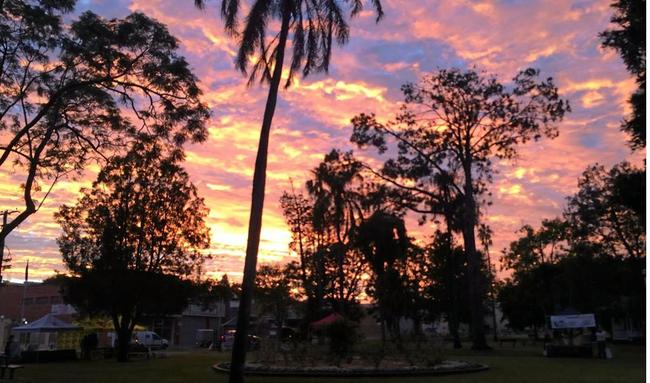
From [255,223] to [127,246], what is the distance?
54.8 ft

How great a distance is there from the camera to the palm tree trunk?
17078 mm

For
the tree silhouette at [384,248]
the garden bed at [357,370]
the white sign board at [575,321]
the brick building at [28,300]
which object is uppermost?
the tree silhouette at [384,248]

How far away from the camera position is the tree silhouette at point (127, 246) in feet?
104

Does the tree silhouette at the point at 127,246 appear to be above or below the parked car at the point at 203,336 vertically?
above

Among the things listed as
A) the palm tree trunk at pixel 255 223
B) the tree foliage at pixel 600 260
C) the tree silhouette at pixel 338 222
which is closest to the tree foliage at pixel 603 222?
the tree foliage at pixel 600 260

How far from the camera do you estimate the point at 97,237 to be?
106 feet

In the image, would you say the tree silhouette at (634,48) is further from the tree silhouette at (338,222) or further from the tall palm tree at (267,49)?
the tree silhouette at (338,222)

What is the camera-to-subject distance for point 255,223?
18.2m

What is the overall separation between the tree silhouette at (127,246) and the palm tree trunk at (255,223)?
13564 millimetres

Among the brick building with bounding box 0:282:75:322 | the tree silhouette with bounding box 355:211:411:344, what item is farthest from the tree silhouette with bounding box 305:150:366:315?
the brick building with bounding box 0:282:75:322

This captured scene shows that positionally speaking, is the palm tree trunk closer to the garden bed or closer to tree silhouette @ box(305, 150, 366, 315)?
the garden bed

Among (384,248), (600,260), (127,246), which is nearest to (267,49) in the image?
(127,246)

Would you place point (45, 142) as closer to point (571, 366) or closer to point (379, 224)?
point (571, 366)

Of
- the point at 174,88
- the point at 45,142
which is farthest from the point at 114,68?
the point at 45,142
